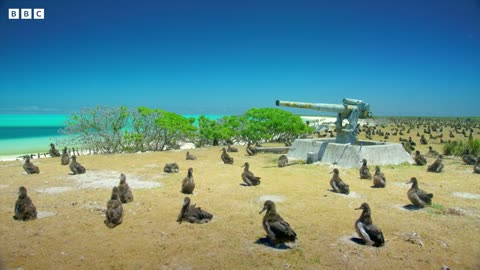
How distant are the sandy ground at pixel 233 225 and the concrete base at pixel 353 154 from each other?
5.60 ft

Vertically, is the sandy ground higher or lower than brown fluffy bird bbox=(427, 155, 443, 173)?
lower

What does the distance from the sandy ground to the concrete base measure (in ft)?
5.60

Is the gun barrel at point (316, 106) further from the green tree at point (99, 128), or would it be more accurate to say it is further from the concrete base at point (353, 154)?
the green tree at point (99, 128)

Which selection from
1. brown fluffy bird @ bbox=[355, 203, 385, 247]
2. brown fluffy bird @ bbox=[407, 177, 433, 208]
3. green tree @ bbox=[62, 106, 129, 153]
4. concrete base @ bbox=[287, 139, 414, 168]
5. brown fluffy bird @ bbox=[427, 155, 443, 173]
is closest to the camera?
brown fluffy bird @ bbox=[355, 203, 385, 247]

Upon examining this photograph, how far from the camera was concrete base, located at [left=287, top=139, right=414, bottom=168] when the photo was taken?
55.2ft

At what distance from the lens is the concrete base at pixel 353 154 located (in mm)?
16812

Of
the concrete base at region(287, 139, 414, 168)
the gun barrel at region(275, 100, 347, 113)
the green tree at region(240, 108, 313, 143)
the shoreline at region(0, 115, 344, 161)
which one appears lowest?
the shoreline at region(0, 115, 344, 161)

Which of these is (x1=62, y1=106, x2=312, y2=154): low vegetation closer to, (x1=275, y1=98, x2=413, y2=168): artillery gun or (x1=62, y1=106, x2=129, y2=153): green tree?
(x1=62, y1=106, x2=129, y2=153): green tree

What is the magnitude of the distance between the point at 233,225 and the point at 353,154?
9.92 metres

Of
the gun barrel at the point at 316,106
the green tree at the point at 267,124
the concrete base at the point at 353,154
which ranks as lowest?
the concrete base at the point at 353,154

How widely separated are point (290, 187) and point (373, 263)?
648cm

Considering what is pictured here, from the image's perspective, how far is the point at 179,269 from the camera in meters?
6.23

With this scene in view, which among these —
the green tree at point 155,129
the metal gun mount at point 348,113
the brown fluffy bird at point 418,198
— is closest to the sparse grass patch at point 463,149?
the metal gun mount at point 348,113

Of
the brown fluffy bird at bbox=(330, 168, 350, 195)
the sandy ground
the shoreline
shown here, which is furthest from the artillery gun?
the shoreline
